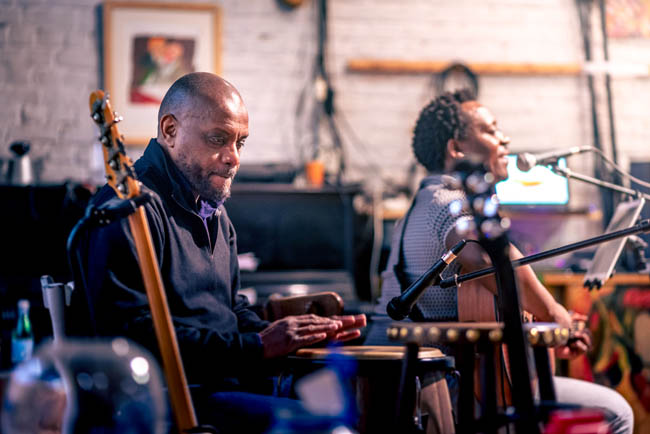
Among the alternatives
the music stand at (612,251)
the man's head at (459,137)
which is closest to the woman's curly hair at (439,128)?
the man's head at (459,137)

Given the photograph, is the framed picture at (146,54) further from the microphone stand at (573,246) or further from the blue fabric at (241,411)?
the microphone stand at (573,246)

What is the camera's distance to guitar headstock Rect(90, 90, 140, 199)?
1.69 m

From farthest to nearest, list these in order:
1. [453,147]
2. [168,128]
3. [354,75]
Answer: [354,75], [453,147], [168,128]

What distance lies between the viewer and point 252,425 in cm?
187

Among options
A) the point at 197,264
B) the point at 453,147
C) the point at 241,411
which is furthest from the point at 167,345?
the point at 453,147

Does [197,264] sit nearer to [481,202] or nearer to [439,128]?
[481,202]

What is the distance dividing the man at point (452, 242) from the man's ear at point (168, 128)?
34.0 inches

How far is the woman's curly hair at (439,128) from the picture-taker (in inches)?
116

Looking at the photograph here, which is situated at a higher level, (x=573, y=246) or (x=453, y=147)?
(x=453, y=147)

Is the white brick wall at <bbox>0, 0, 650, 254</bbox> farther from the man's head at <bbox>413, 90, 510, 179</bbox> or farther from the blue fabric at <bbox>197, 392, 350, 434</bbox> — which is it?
the blue fabric at <bbox>197, 392, 350, 434</bbox>

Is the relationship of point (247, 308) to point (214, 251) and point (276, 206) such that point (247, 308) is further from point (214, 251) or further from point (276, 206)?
point (276, 206)

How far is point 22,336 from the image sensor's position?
12.0 ft

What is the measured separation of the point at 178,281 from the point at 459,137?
4.69 feet

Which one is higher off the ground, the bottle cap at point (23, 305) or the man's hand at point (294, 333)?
the man's hand at point (294, 333)
